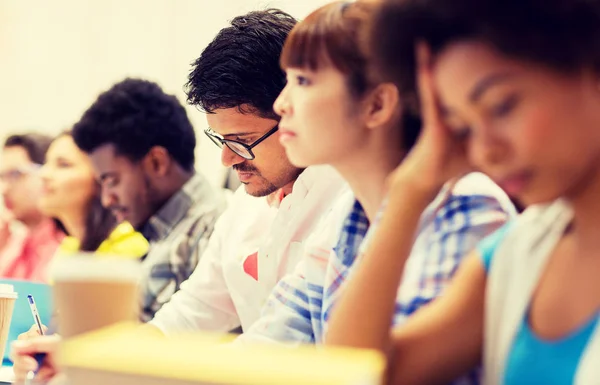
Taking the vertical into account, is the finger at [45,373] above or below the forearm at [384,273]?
below

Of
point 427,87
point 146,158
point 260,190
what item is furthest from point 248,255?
point 427,87

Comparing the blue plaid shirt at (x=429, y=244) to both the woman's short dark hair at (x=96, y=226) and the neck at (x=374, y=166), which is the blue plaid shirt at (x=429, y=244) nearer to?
the neck at (x=374, y=166)

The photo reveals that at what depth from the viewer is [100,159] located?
2.48m

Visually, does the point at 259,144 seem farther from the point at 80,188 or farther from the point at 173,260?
the point at 80,188

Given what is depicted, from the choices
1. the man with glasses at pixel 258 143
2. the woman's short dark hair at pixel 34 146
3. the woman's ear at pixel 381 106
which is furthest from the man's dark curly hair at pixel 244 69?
the woman's short dark hair at pixel 34 146

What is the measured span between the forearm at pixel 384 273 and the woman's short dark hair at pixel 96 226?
169cm

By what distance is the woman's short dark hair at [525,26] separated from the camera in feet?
2.32

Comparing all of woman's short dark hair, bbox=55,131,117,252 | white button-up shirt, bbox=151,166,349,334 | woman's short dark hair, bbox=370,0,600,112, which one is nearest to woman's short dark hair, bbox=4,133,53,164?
woman's short dark hair, bbox=55,131,117,252

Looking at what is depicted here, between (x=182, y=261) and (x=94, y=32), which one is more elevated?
(x=94, y=32)

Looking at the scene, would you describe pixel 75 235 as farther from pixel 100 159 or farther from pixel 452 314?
pixel 452 314

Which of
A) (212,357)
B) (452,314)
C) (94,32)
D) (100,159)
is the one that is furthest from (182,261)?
(94,32)

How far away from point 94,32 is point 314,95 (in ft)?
9.09

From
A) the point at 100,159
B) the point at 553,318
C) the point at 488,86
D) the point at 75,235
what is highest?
the point at 488,86

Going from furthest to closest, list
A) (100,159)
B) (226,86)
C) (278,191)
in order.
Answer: (100,159)
(278,191)
(226,86)
